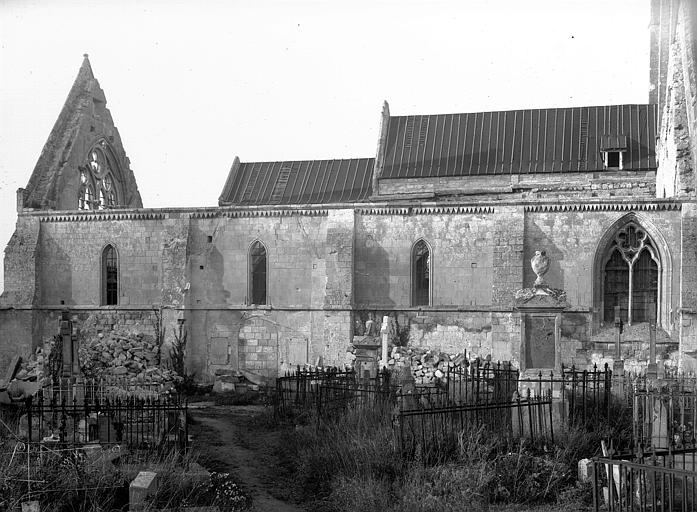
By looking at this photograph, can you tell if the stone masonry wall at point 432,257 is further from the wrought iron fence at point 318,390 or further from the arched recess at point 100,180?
the arched recess at point 100,180

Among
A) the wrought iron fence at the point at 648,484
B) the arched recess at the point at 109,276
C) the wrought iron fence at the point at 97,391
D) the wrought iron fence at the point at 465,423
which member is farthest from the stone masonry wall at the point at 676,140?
the arched recess at the point at 109,276

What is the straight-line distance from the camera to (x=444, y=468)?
13008 millimetres

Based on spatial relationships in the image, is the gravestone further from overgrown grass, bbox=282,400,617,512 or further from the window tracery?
the window tracery

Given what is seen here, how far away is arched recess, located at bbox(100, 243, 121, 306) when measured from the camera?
32.1 meters

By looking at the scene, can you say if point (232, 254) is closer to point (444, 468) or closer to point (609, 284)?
point (609, 284)

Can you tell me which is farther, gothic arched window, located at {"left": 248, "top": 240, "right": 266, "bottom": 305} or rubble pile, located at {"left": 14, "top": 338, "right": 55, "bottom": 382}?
gothic arched window, located at {"left": 248, "top": 240, "right": 266, "bottom": 305}

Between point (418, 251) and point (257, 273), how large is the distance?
5.57 meters

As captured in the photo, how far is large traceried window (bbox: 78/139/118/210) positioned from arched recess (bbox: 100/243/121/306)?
589cm

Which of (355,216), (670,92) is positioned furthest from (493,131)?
(355,216)

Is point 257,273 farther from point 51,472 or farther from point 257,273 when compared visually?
point 51,472

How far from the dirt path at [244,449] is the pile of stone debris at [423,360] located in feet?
18.6

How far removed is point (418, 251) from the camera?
98.0 ft

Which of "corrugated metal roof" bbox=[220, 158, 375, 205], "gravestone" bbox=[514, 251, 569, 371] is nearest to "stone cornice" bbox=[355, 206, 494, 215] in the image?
"corrugated metal roof" bbox=[220, 158, 375, 205]

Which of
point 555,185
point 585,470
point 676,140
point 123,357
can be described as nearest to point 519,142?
point 555,185
